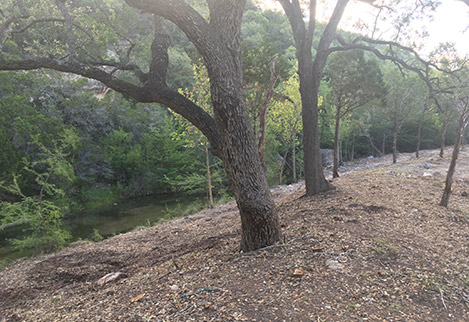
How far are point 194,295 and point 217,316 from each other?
21.1 inches

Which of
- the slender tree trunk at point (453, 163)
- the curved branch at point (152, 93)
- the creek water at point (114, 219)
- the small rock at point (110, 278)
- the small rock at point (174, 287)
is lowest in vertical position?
the creek water at point (114, 219)

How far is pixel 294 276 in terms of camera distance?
2947 mm

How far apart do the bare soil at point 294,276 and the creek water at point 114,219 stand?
238 inches

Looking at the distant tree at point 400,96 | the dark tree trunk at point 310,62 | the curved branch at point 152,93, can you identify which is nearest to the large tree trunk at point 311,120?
the dark tree trunk at point 310,62

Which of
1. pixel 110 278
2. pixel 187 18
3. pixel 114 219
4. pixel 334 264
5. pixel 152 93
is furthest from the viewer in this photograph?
pixel 114 219

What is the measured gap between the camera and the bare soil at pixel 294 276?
252 centimetres

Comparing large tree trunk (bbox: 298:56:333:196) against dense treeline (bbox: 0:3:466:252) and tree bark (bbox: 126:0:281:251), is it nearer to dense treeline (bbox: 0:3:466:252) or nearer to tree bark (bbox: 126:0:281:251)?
dense treeline (bbox: 0:3:466:252)

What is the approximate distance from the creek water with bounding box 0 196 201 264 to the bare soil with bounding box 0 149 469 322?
6033 millimetres

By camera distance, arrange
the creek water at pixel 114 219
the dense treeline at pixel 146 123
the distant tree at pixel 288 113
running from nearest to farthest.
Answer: the dense treeline at pixel 146 123 < the creek water at pixel 114 219 < the distant tree at pixel 288 113

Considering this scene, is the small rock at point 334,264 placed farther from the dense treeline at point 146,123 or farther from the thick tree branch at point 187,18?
the dense treeline at point 146,123

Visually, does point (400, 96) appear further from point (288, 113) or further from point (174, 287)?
point (174, 287)

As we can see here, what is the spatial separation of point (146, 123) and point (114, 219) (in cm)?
1082

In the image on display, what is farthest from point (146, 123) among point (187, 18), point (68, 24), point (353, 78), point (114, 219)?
point (187, 18)

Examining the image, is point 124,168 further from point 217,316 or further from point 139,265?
point 217,316
